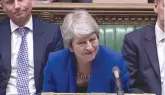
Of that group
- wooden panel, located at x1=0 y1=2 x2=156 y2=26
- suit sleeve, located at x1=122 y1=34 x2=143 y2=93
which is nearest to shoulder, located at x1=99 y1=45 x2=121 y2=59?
suit sleeve, located at x1=122 y1=34 x2=143 y2=93

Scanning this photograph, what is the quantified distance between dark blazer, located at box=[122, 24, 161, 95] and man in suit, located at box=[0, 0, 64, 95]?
44cm

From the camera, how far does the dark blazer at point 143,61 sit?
7.30ft

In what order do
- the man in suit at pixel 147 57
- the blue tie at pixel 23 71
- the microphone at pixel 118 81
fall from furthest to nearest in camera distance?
the blue tie at pixel 23 71 → the man in suit at pixel 147 57 → the microphone at pixel 118 81

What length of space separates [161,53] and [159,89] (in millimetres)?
210

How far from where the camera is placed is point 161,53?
227cm

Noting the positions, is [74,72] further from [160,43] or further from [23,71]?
[160,43]

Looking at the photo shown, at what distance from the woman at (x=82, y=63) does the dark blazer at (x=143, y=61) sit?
0.82ft

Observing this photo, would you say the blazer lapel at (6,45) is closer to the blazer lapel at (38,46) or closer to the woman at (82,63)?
the blazer lapel at (38,46)

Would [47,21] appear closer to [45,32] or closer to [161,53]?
[45,32]

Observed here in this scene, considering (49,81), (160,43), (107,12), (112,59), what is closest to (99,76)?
(112,59)

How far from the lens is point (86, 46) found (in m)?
1.91

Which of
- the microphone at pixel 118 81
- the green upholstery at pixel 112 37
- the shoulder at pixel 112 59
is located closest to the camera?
the microphone at pixel 118 81

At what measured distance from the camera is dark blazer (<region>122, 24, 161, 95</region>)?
222 cm

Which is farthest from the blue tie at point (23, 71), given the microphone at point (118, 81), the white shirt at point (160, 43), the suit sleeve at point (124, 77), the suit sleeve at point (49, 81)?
the microphone at point (118, 81)
